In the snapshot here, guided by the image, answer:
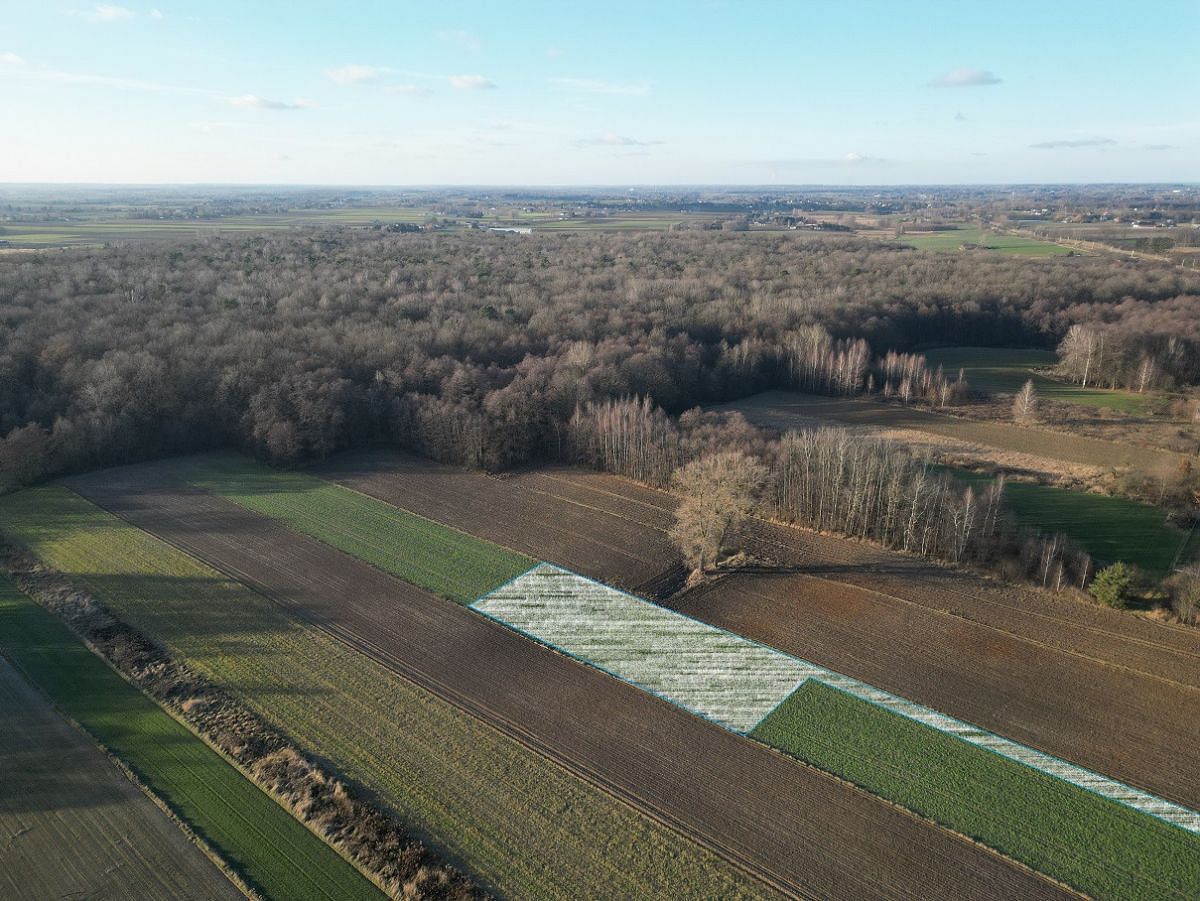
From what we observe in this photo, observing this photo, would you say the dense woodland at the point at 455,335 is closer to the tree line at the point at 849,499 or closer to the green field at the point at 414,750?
the tree line at the point at 849,499

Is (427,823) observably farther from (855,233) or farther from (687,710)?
(855,233)

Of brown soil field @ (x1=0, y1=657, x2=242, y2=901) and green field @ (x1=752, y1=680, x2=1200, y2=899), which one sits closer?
brown soil field @ (x1=0, y1=657, x2=242, y2=901)

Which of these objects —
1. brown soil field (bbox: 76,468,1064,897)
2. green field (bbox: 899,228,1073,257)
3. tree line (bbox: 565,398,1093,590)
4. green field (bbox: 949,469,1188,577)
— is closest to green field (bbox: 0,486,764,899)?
brown soil field (bbox: 76,468,1064,897)

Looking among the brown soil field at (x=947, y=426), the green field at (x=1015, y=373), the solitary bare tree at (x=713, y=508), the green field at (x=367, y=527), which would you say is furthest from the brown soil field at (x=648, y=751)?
the green field at (x=1015, y=373)
